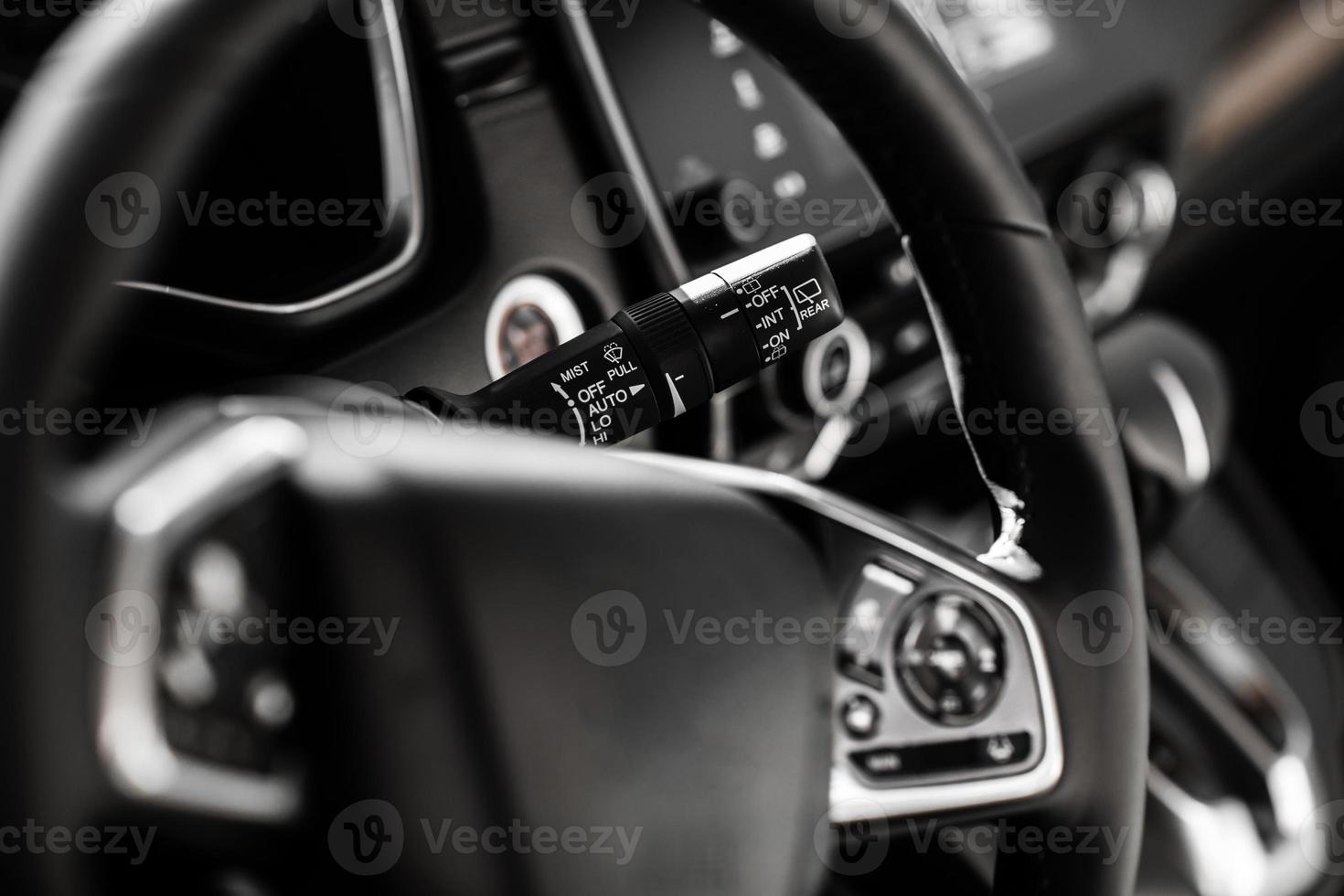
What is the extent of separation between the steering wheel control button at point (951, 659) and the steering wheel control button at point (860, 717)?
0.02 metres

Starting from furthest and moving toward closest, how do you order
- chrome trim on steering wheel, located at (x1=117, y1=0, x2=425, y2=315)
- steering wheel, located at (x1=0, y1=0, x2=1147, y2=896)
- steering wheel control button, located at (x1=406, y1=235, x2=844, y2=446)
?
chrome trim on steering wheel, located at (x1=117, y1=0, x2=425, y2=315)
steering wheel control button, located at (x1=406, y1=235, x2=844, y2=446)
steering wheel, located at (x1=0, y1=0, x2=1147, y2=896)

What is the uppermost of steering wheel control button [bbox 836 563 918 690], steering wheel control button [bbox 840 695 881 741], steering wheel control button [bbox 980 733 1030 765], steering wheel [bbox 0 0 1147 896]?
steering wheel [bbox 0 0 1147 896]

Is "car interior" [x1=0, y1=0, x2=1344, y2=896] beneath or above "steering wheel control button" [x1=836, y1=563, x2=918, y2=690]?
above

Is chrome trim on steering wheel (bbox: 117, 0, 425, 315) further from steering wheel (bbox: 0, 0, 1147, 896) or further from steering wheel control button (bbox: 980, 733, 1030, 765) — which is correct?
steering wheel control button (bbox: 980, 733, 1030, 765)

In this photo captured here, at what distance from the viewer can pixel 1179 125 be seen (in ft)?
3.92

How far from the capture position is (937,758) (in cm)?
61

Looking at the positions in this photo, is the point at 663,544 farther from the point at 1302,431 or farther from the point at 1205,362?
the point at 1302,431

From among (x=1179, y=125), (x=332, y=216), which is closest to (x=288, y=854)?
(x=332, y=216)

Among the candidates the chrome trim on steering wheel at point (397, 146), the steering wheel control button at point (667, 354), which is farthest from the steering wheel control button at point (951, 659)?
the chrome trim on steering wheel at point (397, 146)

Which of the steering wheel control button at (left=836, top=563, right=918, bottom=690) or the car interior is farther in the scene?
the steering wheel control button at (left=836, top=563, right=918, bottom=690)

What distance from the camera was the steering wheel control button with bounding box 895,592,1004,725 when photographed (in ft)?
1.99

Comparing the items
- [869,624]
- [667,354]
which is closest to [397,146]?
[667,354]

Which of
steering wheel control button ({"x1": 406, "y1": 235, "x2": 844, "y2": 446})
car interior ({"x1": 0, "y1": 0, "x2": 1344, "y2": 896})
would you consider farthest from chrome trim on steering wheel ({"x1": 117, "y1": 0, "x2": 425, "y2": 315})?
steering wheel control button ({"x1": 406, "y1": 235, "x2": 844, "y2": 446})

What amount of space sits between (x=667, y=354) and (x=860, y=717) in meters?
0.22
